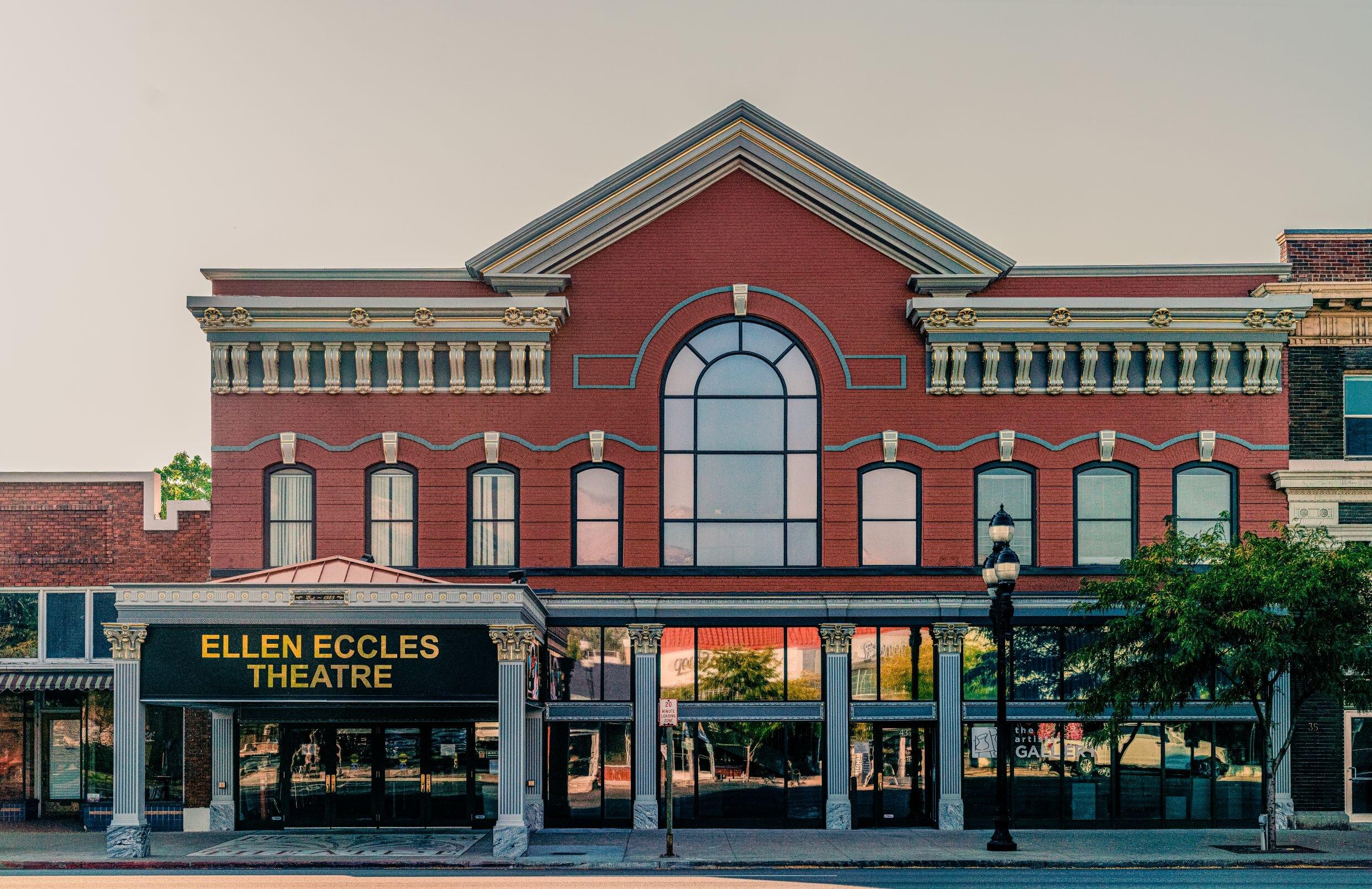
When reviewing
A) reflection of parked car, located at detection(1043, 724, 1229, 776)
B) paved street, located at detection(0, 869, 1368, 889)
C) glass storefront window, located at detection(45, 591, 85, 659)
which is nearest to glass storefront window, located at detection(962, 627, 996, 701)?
reflection of parked car, located at detection(1043, 724, 1229, 776)

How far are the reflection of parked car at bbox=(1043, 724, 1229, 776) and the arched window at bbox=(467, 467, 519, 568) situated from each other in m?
12.5

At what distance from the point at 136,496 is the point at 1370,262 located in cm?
2852

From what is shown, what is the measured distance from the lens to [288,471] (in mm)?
30375

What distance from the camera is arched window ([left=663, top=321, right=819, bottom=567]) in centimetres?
3019

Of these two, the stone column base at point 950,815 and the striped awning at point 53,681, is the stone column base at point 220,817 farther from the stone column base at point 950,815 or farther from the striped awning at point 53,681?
the stone column base at point 950,815

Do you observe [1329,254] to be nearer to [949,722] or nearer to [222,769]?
[949,722]

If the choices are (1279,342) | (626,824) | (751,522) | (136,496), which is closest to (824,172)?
(751,522)

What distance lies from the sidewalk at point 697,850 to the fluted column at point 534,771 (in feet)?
2.05

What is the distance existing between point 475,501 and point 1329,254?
66.5 ft

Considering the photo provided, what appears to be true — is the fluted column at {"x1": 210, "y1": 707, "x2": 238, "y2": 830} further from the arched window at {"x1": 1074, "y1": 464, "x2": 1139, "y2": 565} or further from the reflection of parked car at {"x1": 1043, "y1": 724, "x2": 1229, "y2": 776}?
the arched window at {"x1": 1074, "y1": 464, "x2": 1139, "y2": 565}

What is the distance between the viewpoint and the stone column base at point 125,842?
24359mm

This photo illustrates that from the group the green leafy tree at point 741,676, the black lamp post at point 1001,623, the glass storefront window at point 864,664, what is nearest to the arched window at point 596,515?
the green leafy tree at point 741,676

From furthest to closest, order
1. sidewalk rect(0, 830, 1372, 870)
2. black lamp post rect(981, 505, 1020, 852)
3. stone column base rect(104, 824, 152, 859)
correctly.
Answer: black lamp post rect(981, 505, 1020, 852)
stone column base rect(104, 824, 152, 859)
sidewalk rect(0, 830, 1372, 870)

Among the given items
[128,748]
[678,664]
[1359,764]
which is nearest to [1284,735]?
[1359,764]
